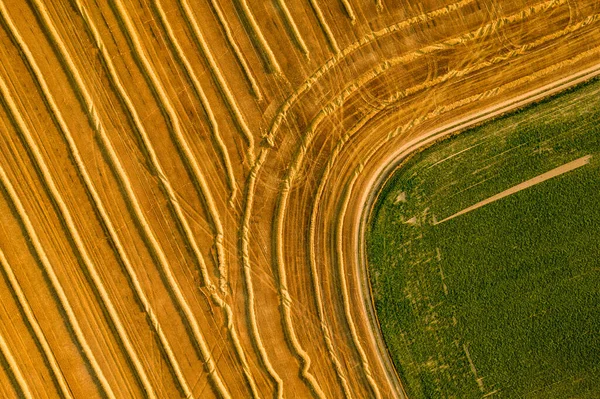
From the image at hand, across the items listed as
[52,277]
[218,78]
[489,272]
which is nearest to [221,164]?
[218,78]

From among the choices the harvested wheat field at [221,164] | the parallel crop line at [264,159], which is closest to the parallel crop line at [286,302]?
the harvested wheat field at [221,164]

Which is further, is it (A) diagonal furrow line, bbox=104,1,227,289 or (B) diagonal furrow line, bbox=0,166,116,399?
(A) diagonal furrow line, bbox=104,1,227,289

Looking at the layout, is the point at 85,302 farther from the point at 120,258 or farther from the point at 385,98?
the point at 385,98

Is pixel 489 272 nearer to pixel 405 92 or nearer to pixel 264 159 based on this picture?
pixel 405 92

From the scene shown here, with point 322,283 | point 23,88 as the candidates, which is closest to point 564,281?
point 322,283

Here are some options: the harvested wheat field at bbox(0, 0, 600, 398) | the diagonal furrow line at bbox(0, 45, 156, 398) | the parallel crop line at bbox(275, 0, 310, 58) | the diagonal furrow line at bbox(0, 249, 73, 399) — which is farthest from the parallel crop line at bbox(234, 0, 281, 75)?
the diagonal furrow line at bbox(0, 249, 73, 399)

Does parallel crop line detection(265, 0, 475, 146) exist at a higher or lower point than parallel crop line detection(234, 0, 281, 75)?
lower

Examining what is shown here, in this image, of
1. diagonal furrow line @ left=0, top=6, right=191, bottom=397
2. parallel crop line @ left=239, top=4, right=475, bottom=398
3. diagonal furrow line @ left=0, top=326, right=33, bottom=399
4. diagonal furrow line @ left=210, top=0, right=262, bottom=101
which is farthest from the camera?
diagonal furrow line @ left=210, top=0, right=262, bottom=101

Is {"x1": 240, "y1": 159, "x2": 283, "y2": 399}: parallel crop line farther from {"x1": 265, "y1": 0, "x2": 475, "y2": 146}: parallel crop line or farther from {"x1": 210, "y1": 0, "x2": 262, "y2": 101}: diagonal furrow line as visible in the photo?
{"x1": 210, "y1": 0, "x2": 262, "y2": 101}: diagonal furrow line
